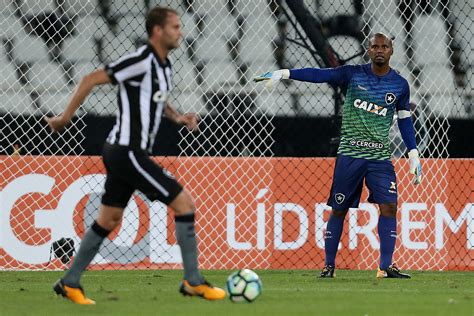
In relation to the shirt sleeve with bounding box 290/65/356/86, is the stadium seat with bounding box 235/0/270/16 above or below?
above

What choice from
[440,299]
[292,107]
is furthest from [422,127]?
[440,299]

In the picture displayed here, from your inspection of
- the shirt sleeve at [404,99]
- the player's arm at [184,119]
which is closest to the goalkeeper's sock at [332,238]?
the shirt sleeve at [404,99]

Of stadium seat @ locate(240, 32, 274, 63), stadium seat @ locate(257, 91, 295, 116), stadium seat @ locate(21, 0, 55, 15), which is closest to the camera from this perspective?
stadium seat @ locate(21, 0, 55, 15)

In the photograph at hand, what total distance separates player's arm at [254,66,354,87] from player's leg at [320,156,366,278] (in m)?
0.67

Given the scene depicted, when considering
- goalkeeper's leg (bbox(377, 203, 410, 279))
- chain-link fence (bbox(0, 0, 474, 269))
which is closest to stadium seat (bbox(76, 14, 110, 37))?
chain-link fence (bbox(0, 0, 474, 269))

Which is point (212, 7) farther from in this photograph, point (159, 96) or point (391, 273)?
point (159, 96)

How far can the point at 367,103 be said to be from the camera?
9.66m

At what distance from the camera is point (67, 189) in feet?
36.9

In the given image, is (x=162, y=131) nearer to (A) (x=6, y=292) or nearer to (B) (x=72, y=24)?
(B) (x=72, y=24)

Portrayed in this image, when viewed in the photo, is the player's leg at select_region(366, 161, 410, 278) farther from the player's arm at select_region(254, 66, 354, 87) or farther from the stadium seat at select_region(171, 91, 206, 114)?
the stadium seat at select_region(171, 91, 206, 114)

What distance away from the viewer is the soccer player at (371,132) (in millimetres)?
9633

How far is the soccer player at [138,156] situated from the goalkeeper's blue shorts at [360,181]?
307 centimetres

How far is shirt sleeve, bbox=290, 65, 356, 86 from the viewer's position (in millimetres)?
9625

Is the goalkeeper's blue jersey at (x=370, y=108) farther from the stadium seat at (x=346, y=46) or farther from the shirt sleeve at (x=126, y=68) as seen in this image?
the stadium seat at (x=346, y=46)
